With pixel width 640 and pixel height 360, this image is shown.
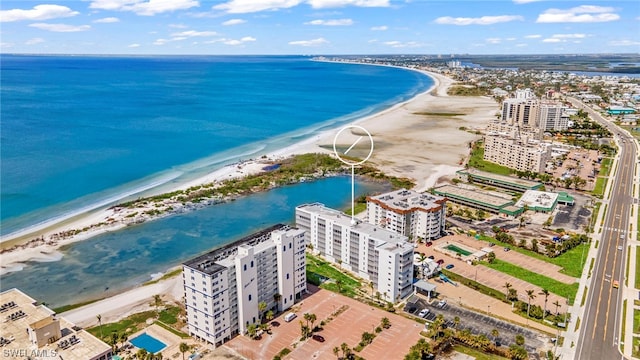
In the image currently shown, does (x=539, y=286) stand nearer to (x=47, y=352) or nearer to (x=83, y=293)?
(x=47, y=352)

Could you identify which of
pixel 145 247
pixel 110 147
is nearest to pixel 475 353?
pixel 145 247

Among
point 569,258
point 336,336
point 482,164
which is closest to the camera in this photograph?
point 336,336

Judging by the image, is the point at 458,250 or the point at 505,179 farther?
the point at 505,179

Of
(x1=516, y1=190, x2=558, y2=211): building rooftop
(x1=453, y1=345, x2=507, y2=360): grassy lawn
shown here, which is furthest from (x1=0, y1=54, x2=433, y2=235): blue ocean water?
(x1=453, y1=345, x2=507, y2=360): grassy lawn

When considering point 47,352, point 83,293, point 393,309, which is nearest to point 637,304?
point 393,309

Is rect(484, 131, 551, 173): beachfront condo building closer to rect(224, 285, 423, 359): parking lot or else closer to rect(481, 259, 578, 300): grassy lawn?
rect(481, 259, 578, 300): grassy lawn

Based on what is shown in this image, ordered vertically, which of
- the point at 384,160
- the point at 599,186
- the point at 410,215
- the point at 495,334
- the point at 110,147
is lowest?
the point at 495,334

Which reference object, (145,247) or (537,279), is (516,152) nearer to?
(537,279)

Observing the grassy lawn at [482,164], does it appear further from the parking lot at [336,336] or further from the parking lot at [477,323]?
the parking lot at [336,336]
